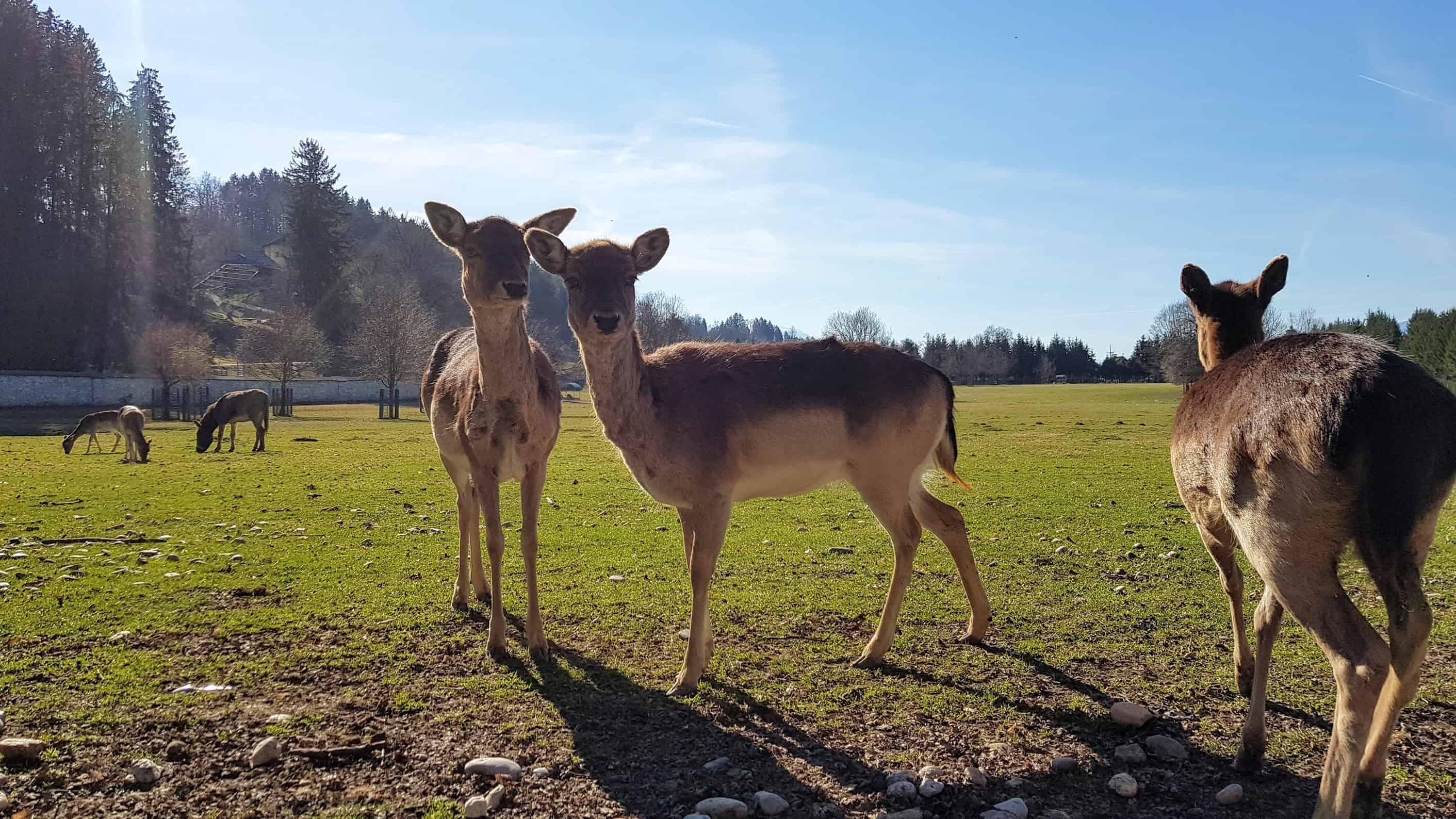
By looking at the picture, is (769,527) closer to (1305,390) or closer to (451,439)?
(451,439)

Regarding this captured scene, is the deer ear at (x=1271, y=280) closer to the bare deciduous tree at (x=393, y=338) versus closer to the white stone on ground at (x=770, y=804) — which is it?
the white stone on ground at (x=770, y=804)

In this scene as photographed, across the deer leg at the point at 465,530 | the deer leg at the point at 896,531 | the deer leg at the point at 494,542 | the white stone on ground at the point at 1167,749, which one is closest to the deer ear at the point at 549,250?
the deer leg at the point at 494,542

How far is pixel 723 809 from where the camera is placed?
3.77 metres

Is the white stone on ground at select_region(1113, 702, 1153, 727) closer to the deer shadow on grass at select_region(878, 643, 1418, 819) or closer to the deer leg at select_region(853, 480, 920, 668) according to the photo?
the deer shadow on grass at select_region(878, 643, 1418, 819)

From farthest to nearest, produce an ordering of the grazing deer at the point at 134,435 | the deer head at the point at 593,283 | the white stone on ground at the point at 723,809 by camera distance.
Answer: the grazing deer at the point at 134,435, the deer head at the point at 593,283, the white stone on ground at the point at 723,809

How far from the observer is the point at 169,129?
69375mm

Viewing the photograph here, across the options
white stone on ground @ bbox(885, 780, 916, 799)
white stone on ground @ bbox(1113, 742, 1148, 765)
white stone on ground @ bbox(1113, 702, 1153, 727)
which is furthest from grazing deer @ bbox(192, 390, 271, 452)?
white stone on ground @ bbox(1113, 742, 1148, 765)

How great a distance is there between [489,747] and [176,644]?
10.4 feet

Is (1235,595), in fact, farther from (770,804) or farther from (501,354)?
(501,354)

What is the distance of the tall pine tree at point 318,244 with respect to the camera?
73.0 meters

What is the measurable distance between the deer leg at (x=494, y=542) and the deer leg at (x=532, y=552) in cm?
Answer: 19

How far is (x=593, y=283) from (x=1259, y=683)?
469 centimetres

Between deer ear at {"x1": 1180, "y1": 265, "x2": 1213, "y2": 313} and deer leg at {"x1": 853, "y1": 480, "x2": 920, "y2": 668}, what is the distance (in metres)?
2.40

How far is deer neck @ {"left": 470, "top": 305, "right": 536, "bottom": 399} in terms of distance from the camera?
6.41 meters
